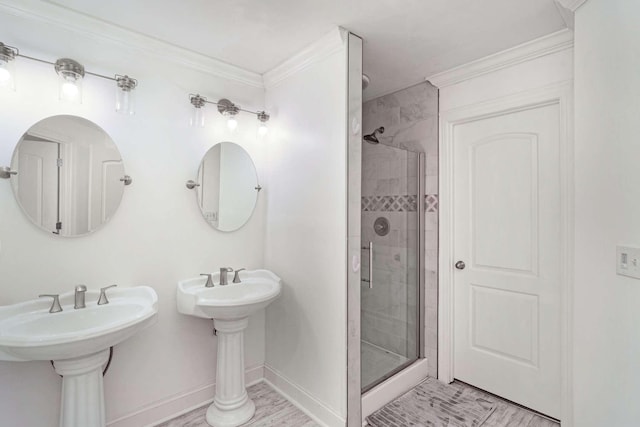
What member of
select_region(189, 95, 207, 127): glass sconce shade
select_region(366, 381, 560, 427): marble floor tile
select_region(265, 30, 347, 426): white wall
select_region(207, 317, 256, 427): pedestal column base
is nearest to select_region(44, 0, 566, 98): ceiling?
select_region(265, 30, 347, 426): white wall

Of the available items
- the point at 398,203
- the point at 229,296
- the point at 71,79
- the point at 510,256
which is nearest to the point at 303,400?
the point at 229,296

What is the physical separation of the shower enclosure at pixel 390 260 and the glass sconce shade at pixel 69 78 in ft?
5.72

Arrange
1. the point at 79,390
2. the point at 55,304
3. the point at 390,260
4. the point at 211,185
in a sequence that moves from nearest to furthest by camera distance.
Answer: the point at 79,390, the point at 55,304, the point at 211,185, the point at 390,260

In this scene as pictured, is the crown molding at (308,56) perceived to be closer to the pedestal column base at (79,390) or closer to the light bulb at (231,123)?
the light bulb at (231,123)

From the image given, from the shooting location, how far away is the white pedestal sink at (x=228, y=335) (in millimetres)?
1924

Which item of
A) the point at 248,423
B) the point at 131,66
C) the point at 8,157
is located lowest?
the point at 248,423

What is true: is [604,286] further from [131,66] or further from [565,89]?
[131,66]

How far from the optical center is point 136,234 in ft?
6.45

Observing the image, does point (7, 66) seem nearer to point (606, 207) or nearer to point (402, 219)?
point (402, 219)

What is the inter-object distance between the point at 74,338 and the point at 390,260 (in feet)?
6.33

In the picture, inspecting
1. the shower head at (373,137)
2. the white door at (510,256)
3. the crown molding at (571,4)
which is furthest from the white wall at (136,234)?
the crown molding at (571,4)

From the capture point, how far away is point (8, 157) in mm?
1585

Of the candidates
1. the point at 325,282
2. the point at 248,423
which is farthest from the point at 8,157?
the point at 248,423

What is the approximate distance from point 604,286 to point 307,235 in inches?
61.7
